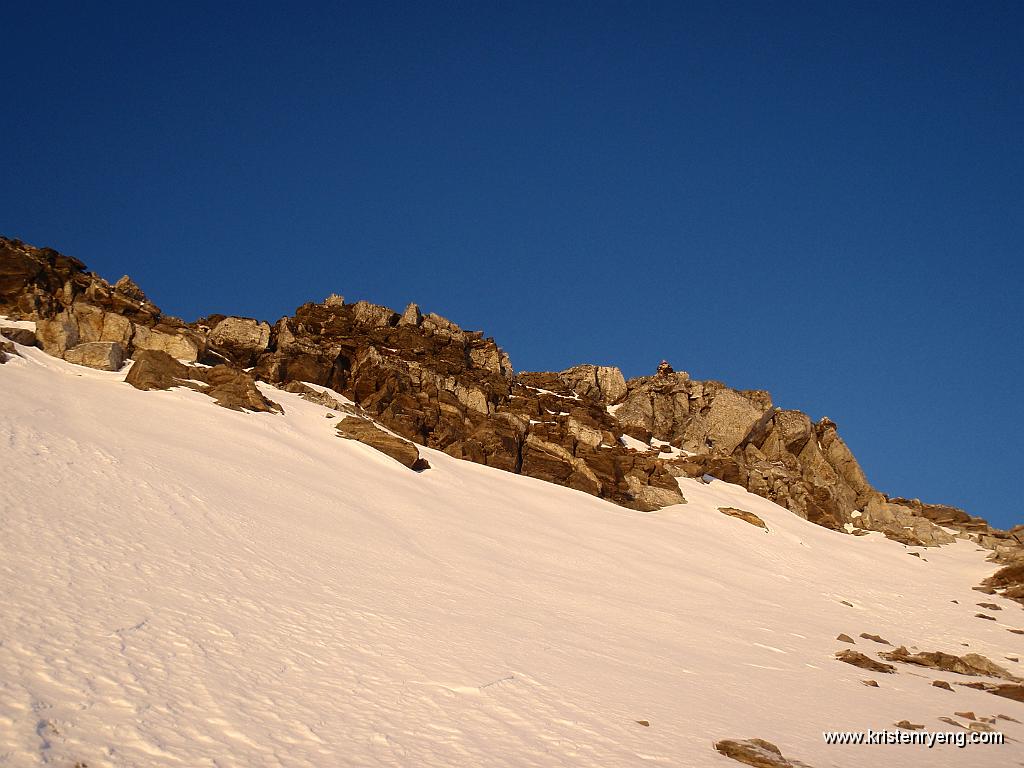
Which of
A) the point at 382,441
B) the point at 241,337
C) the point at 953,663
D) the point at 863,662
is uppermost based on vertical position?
the point at 241,337

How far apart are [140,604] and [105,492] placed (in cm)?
850

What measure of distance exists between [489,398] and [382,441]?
63.4 ft

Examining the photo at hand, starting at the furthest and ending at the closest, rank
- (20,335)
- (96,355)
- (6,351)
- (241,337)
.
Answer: (241,337), (96,355), (20,335), (6,351)

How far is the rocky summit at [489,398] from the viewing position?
39.9 metres

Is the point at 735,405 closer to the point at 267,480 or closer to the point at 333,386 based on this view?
the point at 333,386

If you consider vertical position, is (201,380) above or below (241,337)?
below

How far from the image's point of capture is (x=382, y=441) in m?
39.2

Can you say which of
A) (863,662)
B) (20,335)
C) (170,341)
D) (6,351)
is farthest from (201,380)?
(863,662)

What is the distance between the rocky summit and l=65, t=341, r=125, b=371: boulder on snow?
87 millimetres

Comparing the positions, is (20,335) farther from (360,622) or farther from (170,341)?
(360,622)

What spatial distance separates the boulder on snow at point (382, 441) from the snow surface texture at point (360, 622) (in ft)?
6.63

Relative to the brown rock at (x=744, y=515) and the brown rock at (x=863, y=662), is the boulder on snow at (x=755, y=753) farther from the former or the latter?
the brown rock at (x=744, y=515)

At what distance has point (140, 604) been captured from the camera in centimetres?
1200

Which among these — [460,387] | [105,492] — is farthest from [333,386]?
[105,492]
